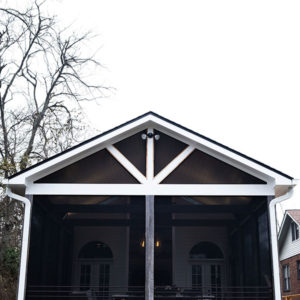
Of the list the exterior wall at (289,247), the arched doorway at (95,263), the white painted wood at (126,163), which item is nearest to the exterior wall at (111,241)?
the arched doorway at (95,263)

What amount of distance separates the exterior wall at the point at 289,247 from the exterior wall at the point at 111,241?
961 centimetres

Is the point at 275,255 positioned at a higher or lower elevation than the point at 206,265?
lower

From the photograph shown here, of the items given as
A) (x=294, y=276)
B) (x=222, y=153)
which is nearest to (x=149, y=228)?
(x=222, y=153)

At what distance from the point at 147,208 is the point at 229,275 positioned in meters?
6.86

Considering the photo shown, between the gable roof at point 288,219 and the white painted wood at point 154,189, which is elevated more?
the gable roof at point 288,219

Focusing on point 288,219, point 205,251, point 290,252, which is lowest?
point 205,251

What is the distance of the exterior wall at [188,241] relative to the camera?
14.2 m

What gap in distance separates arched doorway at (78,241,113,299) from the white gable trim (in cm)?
639

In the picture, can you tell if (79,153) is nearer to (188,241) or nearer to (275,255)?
(275,255)

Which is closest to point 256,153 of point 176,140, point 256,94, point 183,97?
point 256,94

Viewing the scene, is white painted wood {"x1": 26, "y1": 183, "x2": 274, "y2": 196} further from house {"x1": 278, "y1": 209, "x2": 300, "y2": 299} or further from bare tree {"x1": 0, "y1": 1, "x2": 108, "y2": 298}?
house {"x1": 278, "y1": 209, "x2": 300, "y2": 299}

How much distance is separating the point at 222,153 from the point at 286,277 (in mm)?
15841

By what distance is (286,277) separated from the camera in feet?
72.5

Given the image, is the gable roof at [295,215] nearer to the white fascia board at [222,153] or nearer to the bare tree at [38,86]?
the bare tree at [38,86]
